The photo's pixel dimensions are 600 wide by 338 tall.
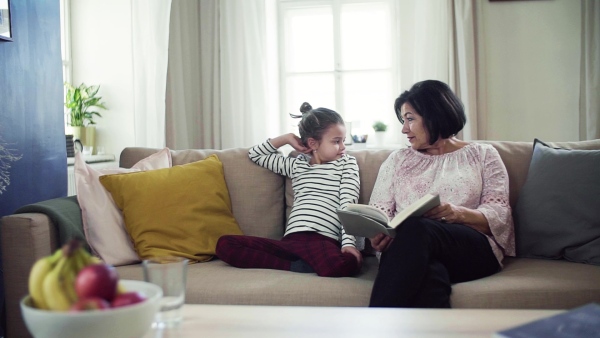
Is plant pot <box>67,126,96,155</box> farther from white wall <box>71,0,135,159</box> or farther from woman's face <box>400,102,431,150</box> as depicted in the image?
woman's face <box>400,102,431,150</box>

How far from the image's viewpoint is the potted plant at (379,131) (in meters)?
3.94

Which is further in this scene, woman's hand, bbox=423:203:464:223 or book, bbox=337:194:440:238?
woman's hand, bbox=423:203:464:223

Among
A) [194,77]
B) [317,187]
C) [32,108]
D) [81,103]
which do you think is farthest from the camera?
[194,77]

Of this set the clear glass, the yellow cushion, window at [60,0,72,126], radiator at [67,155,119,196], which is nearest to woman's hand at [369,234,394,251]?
the yellow cushion

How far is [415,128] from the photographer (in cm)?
214

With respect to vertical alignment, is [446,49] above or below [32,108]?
above

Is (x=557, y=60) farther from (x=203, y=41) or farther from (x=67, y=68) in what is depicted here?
(x=67, y=68)

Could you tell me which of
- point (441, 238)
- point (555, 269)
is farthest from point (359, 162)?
point (555, 269)

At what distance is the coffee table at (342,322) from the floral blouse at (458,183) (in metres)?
0.85

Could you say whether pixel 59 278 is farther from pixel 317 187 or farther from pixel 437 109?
pixel 437 109

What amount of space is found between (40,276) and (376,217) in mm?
1103

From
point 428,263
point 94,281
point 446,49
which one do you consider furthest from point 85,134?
point 94,281

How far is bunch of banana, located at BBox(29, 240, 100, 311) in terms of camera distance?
792mm

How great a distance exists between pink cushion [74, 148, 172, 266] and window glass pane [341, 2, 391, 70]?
2.49 meters
